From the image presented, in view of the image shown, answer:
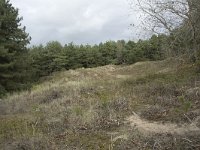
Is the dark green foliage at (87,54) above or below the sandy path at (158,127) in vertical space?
above

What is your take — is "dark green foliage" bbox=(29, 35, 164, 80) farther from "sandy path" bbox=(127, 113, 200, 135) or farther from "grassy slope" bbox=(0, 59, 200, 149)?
"sandy path" bbox=(127, 113, 200, 135)

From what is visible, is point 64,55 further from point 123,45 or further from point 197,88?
point 197,88

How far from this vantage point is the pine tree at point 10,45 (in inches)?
1202

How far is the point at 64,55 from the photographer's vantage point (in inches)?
1706

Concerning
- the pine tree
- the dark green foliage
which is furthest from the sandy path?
the dark green foliage

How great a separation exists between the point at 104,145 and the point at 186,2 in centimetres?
1022

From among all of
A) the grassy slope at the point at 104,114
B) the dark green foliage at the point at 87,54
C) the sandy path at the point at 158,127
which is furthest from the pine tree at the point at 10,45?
the sandy path at the point at 158,127

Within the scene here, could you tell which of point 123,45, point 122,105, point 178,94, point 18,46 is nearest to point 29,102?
point 122,105

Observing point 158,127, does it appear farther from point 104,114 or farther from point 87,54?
point 87,54

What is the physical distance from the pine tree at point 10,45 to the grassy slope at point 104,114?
12375 mm

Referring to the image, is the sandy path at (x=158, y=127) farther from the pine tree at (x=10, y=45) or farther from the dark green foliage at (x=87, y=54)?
the dark green foliage at (x=87, y=54)

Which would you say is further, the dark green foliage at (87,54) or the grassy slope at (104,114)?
the dark green foliage at (87,54)

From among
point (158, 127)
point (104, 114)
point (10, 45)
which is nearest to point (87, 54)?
point (10, 45)

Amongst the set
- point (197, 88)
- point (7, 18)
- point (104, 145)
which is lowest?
point (104, 145)
